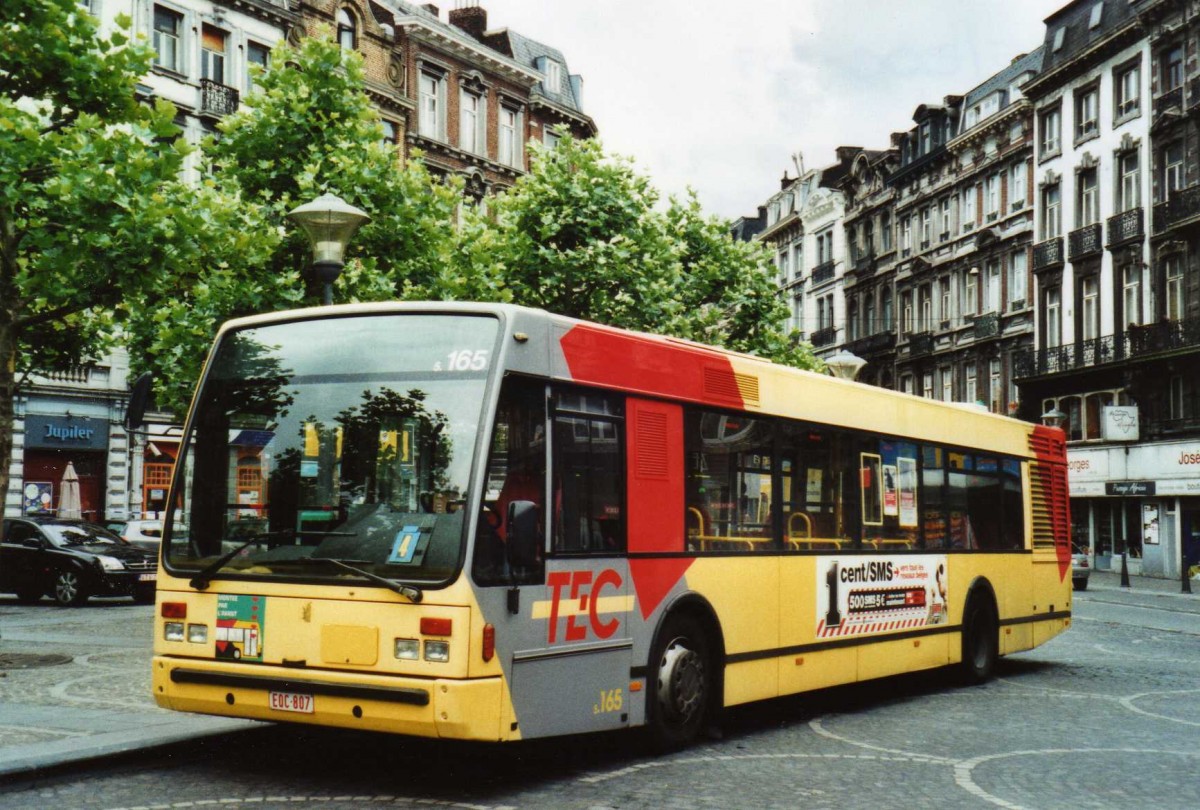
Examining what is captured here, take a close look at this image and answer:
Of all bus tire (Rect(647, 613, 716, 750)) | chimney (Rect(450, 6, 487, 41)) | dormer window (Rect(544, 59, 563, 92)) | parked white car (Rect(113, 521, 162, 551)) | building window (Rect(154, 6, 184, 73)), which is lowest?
bus tire (Rect(647, 613, 716, 750))

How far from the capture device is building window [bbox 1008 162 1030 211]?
5069cm

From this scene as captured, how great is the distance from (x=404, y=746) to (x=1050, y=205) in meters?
43.6

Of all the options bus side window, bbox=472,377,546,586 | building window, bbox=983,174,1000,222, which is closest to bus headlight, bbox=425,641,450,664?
bus side window, bbox=472,377,546,586

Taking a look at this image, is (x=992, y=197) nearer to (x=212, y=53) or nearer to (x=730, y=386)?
(x=212, y=53)

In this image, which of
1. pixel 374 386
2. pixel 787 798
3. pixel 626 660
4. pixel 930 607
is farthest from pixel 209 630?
pixel 930 607

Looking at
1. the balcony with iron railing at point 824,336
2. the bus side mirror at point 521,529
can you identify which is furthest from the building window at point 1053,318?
the bus side mirror at point 521,529

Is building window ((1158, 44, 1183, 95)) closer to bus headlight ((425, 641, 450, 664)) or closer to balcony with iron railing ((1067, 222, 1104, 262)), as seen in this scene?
balcony with iron railing ((1067, 222, 1104, 262))

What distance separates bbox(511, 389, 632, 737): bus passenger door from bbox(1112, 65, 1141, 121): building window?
130 feet

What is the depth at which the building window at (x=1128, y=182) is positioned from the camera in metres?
43.3

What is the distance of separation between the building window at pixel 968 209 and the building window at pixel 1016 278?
329 centimetres

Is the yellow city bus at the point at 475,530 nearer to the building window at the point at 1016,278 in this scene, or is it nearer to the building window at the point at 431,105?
the building window at the point at 431,105

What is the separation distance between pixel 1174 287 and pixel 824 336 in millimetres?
29136

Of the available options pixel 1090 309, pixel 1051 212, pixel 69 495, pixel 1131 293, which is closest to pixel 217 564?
pixel 69 495

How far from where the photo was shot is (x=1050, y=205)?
159 feet
